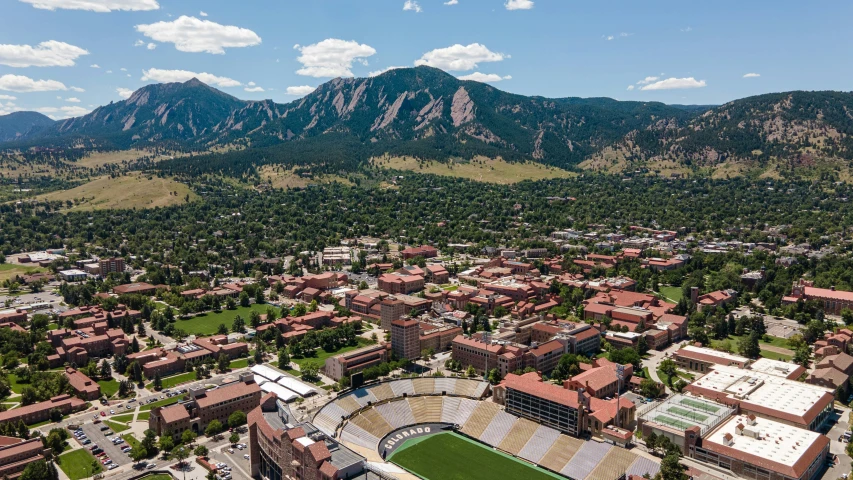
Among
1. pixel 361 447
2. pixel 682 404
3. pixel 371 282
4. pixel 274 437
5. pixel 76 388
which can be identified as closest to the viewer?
pixel 274 437

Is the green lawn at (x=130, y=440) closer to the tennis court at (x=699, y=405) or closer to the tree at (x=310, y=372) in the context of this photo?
the tree at (x=310, y=372)

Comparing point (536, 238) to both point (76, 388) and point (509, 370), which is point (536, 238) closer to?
point (509, 370)

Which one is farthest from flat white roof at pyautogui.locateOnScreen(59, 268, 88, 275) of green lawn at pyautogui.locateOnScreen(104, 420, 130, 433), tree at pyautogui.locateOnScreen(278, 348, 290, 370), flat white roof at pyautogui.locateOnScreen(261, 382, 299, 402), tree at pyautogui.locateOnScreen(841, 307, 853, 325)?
tree at pyautogui.locateOnScreen(841, 307, 853, 325)

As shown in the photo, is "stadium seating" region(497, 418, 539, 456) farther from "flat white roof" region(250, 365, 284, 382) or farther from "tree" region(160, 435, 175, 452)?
"tree" region(160, 435, 175, 452)

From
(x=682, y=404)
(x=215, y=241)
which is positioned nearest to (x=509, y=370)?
(x=682, y=404)

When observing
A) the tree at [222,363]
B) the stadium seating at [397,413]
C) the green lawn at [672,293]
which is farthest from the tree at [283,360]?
the green lawn at [672,293]
